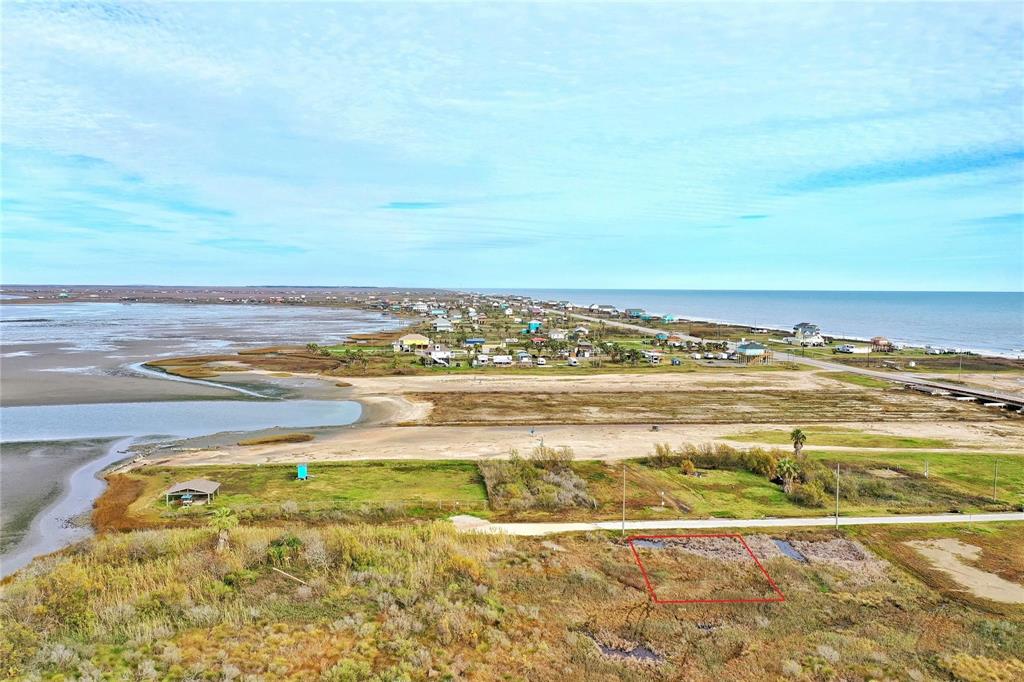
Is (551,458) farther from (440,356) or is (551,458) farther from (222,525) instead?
(440,356)

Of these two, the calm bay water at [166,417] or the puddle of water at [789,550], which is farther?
the calm bay water at [166,417]

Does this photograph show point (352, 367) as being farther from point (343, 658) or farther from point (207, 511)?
point (343, 658)

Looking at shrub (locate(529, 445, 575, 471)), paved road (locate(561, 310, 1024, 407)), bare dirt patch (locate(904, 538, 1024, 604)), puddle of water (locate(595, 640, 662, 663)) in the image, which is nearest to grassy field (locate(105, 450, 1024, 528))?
shrub (locate(529, 445, 575, 471))

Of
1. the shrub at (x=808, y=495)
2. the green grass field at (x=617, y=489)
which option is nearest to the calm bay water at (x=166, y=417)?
the green grass field at (x=617, y=489)

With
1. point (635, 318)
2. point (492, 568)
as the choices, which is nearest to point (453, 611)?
point (492, 568)

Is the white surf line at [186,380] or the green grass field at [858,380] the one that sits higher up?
the green grass field at [858,380]

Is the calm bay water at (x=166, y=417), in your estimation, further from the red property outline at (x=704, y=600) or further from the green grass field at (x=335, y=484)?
the red property outline at (x=704, y=600)

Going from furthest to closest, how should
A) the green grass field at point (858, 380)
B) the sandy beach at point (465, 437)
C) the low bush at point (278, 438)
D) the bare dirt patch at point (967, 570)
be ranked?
the green grass field at point (858, 380)
the low bush at point (278, 438)
the sandy beach at point (465, 437)
the bare dirt patch at point (967, 570)
